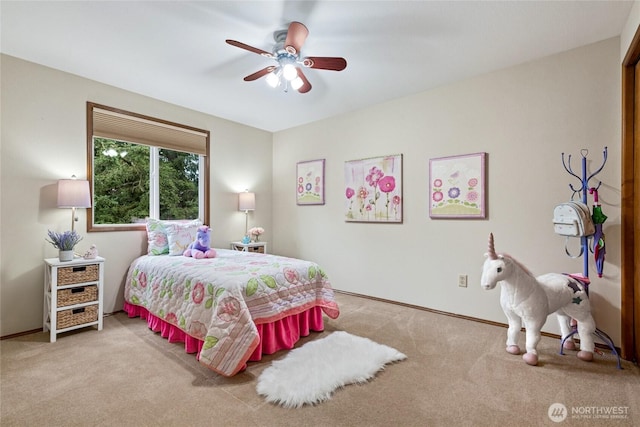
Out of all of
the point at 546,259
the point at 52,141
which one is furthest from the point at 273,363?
the point at 52,141

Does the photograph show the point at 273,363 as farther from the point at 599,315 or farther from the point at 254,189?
the point at 254,189

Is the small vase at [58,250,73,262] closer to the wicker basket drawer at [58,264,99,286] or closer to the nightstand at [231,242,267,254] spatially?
the wicker basket drawer at [58,264,99,286]

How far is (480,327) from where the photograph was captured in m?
2.88

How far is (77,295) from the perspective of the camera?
2711 millimetres

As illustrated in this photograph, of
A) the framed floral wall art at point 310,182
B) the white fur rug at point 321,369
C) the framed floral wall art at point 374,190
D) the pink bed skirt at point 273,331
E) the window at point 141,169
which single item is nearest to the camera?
the white fur rug at point 321,369

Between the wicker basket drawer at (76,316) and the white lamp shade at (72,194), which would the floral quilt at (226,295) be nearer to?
the wicker basket drawer at (76,316)

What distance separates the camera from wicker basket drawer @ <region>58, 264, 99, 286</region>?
262cm

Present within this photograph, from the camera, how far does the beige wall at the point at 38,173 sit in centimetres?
266

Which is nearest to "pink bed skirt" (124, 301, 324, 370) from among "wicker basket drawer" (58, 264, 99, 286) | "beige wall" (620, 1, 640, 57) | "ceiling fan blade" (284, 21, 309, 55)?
"wicker basket drawer" (58, 264, 99, 286)

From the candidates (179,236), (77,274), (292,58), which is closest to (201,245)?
(179,236)

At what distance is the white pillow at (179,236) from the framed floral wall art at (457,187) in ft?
8.99

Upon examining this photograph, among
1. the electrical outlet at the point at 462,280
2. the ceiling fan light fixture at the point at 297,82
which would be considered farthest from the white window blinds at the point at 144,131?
the electrical outlet at the point at 462,280

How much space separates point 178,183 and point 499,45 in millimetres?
3807

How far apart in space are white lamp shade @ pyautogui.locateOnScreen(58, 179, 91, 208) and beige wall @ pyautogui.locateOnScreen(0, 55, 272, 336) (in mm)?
252
